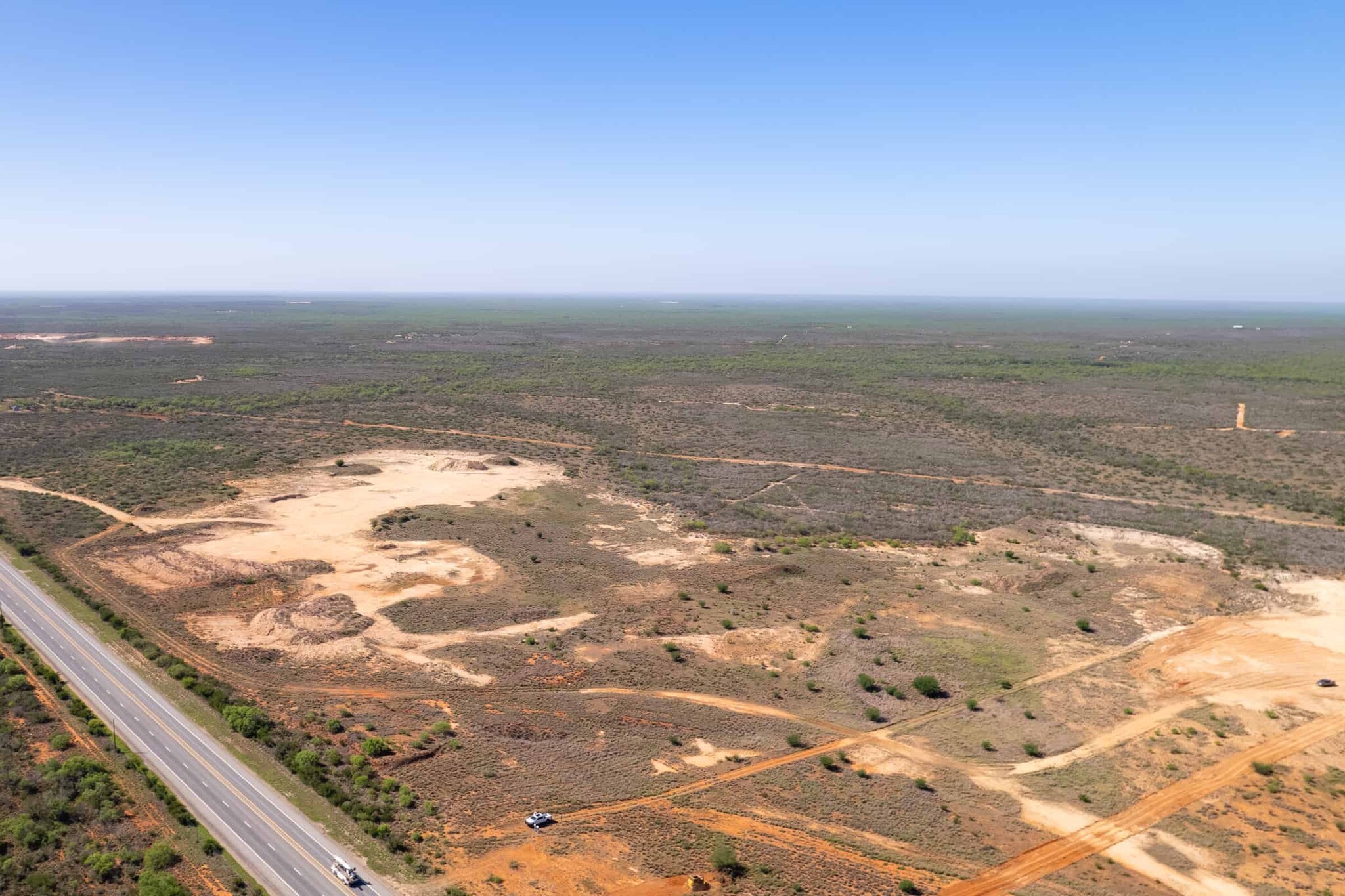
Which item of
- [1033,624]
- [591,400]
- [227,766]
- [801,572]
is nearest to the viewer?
[227,766]

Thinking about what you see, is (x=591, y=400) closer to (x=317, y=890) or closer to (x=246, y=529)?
(x=246, y=529)

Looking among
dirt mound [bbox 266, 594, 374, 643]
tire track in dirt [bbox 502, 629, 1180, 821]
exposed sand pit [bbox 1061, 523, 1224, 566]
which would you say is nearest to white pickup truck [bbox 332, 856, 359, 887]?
tire track in dirt [bbox 502, 629, 1180, 821]

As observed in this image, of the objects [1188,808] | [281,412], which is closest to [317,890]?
[1188,808]

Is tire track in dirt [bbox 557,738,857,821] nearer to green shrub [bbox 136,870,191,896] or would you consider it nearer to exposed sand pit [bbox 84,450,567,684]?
exposed sand pit [bbox 84,450,567,684]

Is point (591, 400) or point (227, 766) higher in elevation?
point (591, 400)

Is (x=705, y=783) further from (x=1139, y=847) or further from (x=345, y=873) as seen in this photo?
(x=1139, y=847)

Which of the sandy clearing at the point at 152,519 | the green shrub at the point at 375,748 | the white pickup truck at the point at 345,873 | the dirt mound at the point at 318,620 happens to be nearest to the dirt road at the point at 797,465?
the sandy clearing at the point at 152,519
